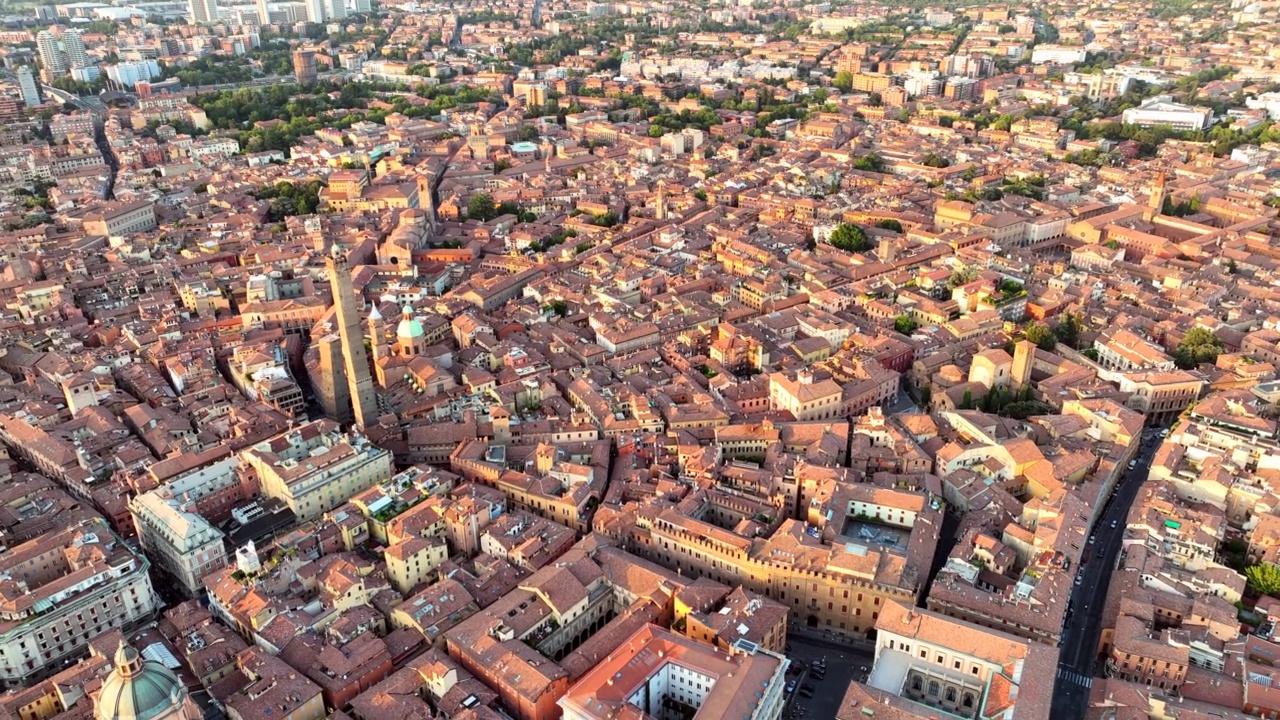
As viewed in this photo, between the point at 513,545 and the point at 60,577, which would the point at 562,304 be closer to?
the point at 513,545

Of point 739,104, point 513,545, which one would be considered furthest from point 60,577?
point 739,104

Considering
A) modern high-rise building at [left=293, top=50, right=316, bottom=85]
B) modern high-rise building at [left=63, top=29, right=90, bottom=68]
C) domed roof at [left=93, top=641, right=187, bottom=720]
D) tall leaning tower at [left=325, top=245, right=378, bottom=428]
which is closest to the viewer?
domed roof at [left=93, top=641, right=187, bottom=720]

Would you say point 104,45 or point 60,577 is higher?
point 104,45

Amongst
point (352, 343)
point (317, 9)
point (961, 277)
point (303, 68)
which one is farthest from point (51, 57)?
point (961, 277)

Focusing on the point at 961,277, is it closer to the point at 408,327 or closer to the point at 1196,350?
the point at 1196,350

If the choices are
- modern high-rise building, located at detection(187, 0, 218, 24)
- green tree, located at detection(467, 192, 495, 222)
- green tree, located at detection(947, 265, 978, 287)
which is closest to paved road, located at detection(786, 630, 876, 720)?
green tree, located at detection(947, 265, 978, 287)

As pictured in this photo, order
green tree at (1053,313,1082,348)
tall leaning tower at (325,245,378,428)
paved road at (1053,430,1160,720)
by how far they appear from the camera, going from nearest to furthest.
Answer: paved road at (1053,430,1160,720)
tall leaning tower at (325,245,378,428)
green tree at (1053,313,1082,348)

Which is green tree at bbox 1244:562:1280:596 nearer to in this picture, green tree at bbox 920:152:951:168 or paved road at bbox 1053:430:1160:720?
paved road at bbox 1053:430:1160:720
